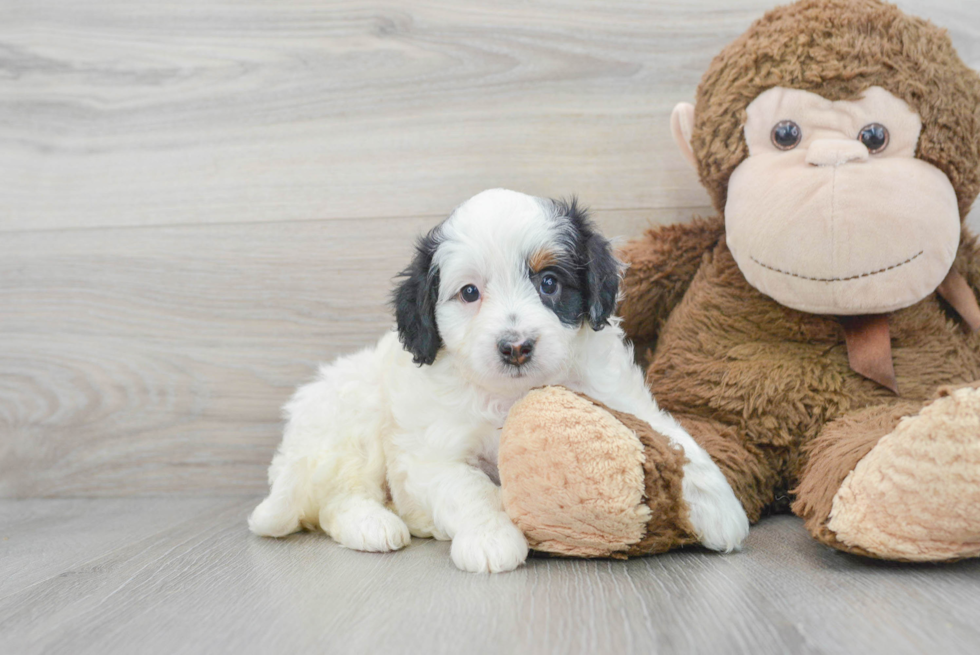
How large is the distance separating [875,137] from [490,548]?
1116 mm

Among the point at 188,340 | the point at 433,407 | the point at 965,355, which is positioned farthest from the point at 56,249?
the point at 965,355

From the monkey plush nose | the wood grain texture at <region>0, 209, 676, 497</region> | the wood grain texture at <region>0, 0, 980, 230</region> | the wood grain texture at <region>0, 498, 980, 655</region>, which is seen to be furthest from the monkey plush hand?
the wood grain texture at <region>0, 209, 676, 497</region>

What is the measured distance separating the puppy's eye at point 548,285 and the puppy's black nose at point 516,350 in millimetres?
146

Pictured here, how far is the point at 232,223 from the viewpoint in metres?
2.14

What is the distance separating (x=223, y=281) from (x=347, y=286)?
0.37 metres

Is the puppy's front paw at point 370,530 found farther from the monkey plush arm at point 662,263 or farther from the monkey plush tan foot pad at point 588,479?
the monkey plush arm at point 662,263

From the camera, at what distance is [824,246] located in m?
1.45

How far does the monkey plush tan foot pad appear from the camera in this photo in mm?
1201

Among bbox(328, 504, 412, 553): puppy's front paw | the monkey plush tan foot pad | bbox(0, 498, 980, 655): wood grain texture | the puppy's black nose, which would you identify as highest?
the puppy's black nose

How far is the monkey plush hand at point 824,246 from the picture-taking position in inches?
56.9

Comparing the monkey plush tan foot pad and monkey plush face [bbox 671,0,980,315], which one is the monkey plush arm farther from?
the monkey plush tan foot pad

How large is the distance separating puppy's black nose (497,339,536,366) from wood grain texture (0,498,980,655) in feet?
1.17

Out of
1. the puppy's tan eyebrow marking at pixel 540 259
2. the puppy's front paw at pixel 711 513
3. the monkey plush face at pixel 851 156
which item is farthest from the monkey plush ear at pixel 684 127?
the puppy's front paw at pixel 711 513

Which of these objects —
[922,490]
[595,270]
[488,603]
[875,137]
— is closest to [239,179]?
[595,270]
